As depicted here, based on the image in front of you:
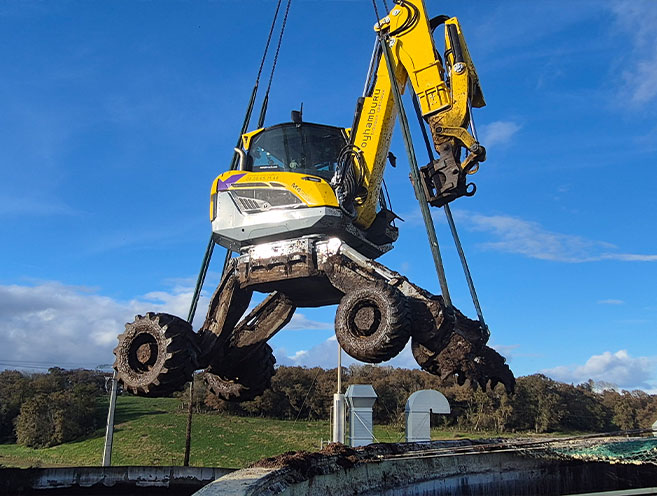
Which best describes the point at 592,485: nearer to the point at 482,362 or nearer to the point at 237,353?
the point at 482,362

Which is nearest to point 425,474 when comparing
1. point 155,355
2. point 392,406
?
point 155,355

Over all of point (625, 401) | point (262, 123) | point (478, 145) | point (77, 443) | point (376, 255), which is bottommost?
point (77, 443)

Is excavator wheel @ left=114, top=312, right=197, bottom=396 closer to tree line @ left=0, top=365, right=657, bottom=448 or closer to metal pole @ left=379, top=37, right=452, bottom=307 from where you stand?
metal pole @ left=379, top=37, right=452, bottom=307

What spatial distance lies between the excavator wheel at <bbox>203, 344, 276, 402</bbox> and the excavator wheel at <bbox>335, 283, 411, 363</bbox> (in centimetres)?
430

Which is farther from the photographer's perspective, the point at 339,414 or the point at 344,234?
the point at 339,414

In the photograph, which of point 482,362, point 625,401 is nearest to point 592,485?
point 482,362

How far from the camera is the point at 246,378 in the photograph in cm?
1434

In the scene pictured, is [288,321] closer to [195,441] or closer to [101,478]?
[101,478]

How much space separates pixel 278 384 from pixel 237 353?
20.5 m

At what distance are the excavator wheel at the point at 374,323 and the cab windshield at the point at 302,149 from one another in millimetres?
3293

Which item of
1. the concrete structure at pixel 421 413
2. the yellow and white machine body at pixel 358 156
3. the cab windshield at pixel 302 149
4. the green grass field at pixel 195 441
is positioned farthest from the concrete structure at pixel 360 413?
the green grass field at pixel 195 441

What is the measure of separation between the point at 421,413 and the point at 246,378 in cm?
425

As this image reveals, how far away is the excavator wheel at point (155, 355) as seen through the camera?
11766 millimetres

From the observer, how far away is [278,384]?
109 feet
